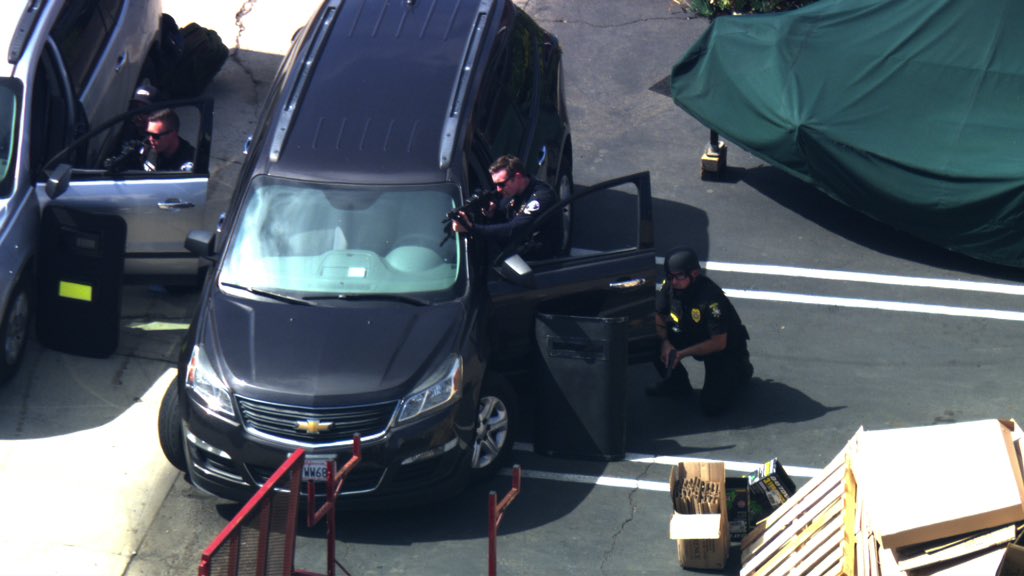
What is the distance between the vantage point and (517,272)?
1023 cm

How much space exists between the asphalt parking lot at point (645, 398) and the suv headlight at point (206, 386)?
2.82ft

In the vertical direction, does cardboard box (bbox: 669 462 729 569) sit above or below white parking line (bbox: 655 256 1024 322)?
above

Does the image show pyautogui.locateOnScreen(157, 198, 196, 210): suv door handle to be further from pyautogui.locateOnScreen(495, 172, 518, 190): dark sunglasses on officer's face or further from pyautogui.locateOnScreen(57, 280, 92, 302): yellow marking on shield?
pyautogui.locateOnScreen(495, 172, 518, 190): dark sunglasses on officer's face

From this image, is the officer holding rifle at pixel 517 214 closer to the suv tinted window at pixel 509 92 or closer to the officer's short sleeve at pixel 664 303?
the suv tinted window at pixel 509 92

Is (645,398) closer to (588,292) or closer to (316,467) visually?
(588,292)

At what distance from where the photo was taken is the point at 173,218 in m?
11.9

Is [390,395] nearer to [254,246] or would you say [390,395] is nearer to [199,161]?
[254,246]

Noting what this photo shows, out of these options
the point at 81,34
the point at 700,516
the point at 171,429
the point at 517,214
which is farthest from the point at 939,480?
the point at 81,34

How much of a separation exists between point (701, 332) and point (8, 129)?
17.3 ft

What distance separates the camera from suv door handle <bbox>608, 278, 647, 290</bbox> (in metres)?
10.7

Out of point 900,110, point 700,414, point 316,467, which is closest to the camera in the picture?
point 316,467

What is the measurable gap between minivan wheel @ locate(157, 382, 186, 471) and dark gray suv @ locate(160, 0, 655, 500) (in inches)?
0.5

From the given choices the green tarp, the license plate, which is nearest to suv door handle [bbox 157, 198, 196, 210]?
the license plate

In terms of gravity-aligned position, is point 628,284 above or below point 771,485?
above
